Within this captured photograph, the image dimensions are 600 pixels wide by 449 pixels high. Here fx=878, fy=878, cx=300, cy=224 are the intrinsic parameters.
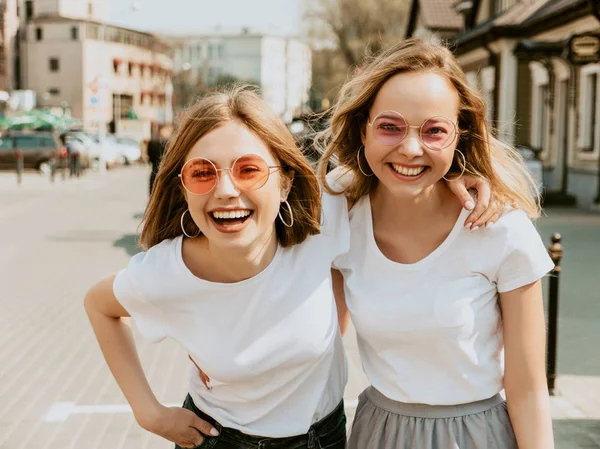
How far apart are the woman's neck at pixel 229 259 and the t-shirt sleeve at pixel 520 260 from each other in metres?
0.59

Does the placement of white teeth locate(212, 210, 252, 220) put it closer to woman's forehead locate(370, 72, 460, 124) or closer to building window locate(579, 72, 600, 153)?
woman's forehead locate(370, 72, 460, 124)

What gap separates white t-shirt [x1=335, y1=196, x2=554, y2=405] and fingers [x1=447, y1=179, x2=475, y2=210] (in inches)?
2.0

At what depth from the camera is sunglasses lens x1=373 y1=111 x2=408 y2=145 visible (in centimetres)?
219

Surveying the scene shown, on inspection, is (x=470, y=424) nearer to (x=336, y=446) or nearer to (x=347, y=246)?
(x=336, y=446)

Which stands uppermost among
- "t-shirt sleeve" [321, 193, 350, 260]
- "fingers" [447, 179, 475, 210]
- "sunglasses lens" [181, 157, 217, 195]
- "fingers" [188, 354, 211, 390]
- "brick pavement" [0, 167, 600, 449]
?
"sunglasses lens" [181, 157, 217, 195]

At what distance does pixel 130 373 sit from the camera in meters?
2.45

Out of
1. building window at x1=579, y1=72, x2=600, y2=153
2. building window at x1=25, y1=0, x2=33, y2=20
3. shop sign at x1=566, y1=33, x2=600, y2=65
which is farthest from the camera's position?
building window at x1=25, y1=0, x2=33, y2=20

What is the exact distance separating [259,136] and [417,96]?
0.41 m

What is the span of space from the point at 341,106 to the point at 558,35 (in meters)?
21.5

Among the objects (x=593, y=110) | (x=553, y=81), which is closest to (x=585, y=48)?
(x=593, y=110)

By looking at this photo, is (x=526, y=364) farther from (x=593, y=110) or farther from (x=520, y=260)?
(x=593, y=110)

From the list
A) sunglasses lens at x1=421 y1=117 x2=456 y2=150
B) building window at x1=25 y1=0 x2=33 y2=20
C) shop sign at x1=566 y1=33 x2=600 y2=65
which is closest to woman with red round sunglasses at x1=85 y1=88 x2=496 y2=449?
sunglasses lens at x1=421 y1=117 x2=456 y2=150

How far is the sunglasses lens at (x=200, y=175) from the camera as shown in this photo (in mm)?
2146

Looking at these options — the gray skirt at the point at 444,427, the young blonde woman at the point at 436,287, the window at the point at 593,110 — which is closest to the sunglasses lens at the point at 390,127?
the young blonde woman at the point at 436,287
